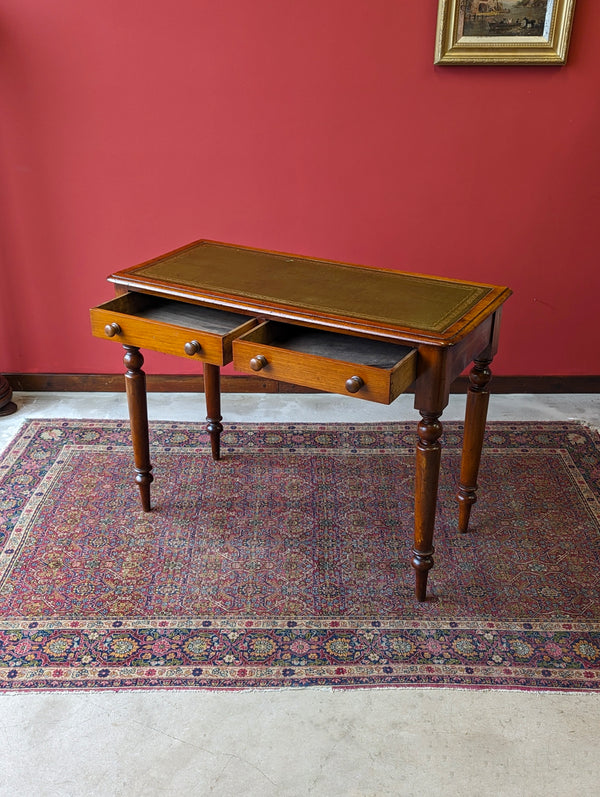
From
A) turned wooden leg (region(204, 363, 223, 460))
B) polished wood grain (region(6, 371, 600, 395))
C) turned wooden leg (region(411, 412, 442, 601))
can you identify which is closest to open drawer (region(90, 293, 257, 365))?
turned wooden leg (region(204, 363, 223, 460))

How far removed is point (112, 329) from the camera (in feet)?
7.98

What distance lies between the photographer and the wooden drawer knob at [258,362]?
84.7 inches

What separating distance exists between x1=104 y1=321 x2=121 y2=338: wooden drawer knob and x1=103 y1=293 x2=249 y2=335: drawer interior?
8 centimetres

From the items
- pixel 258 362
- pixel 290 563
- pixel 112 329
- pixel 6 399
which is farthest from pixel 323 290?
pixel 6 399

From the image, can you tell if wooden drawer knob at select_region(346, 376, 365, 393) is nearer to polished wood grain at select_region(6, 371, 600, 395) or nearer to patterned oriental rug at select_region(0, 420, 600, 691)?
patterned oriental rug at select_region(0, 420, 600, 691)

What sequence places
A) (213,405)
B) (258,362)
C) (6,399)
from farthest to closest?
(6,399)
(213,405)
(258,362)

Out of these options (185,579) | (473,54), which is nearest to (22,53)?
(473,54)

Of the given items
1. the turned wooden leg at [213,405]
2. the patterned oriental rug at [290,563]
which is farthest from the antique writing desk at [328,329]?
the turned wooden leg at [213,405]

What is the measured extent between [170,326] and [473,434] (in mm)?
1022

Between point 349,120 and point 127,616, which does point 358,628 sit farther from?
point 349,120

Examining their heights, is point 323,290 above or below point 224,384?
above

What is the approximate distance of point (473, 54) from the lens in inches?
127

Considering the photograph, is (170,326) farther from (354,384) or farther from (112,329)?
(354,384)

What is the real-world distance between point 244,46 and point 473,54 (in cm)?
93
